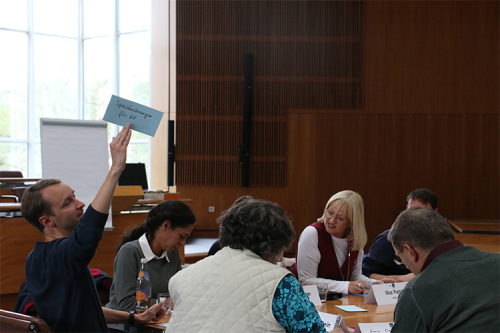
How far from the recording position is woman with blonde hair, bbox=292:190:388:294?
374cm

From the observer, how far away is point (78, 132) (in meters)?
4.69

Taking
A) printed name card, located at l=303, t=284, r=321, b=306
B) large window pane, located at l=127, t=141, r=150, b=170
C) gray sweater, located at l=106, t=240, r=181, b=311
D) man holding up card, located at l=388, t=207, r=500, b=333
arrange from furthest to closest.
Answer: large window pane, located at l=127, t=141, r=150, b=170, printed name card, located at l=303, t=284, r=321, b=306, gray sweater, located at l=106, t=240, r=181, b=311, man holding up card, located at l=388, t=207, r=500, b=333

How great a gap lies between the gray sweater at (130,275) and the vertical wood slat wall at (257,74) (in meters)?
6.07

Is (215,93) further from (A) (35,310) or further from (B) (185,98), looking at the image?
(A) (35,310)

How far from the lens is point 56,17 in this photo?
39.5 ft

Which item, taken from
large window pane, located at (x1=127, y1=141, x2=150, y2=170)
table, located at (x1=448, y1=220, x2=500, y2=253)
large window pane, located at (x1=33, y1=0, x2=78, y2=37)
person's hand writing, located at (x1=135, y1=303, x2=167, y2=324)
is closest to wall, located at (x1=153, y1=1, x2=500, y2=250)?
table, located at (x1=448, y1=220, x2=500, y2=253)

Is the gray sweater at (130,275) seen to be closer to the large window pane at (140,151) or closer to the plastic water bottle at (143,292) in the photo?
the plastic water bottle at (143,292)

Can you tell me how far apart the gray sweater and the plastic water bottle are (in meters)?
0.06

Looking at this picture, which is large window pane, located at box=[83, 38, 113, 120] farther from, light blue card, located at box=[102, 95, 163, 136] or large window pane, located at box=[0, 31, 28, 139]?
light blue card, located at box=[102, 95, 163, 136]

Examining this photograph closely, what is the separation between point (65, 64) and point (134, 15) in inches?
75.0

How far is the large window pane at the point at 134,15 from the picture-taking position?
37.9 ft

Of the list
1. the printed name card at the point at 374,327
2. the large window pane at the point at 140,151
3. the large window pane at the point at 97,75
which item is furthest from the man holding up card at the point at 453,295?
the large window pane at the point at 97,75

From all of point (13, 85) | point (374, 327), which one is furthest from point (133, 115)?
point (13, 85)

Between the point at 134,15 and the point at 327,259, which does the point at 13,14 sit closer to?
the point at 134,15
